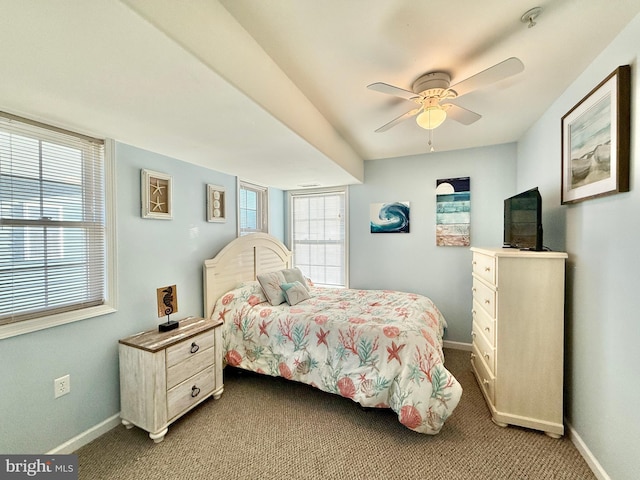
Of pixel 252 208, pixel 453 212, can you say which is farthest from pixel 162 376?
pixel 453 212

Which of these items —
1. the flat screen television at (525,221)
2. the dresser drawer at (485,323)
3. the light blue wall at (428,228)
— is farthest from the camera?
the light blue wall at (428,228)

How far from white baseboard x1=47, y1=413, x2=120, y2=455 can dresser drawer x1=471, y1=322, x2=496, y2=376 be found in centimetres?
287

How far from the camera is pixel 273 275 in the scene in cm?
308

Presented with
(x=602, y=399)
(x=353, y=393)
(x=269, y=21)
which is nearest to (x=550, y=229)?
(x=602, y=399)

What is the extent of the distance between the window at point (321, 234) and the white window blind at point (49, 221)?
107 inches

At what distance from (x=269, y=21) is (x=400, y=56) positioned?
76 cm

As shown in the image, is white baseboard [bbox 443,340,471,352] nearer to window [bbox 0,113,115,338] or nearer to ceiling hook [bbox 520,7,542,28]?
ceiling hook [bbox 520,7,542,28]

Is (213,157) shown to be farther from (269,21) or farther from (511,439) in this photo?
(511,439)

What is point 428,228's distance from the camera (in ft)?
11.4

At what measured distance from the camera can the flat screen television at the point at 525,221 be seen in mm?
1928

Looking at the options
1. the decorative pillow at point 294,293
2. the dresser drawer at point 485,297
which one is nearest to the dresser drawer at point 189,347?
the decorative pillow at point 294,293

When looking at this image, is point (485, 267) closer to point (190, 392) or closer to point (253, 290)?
point (253, 290)

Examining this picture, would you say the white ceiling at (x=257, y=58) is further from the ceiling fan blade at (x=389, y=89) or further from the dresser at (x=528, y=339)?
the dresser at (x=528, y=339)

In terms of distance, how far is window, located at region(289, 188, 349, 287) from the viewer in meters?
4.07
